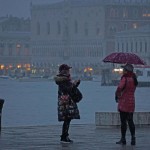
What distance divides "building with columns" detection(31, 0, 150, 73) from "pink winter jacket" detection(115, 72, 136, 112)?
351 feet

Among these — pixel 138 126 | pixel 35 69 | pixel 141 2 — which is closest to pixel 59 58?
pixel 35 69

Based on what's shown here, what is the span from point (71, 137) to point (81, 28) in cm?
11679

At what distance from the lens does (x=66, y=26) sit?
13075 centimetres

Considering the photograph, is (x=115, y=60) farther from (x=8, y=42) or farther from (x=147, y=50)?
(x=8, y=42)

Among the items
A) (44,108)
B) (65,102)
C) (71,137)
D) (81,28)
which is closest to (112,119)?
(71,137)

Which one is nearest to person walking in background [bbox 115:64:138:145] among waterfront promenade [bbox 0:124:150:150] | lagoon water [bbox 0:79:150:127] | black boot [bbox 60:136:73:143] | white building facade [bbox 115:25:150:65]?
waterfront promenade [bbox 0:124:150:150]

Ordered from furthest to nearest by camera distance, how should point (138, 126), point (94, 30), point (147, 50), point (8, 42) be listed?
1. point (8, 42)
2. point (94, 30)
3. point (147, 50)
4. point (138, 126)

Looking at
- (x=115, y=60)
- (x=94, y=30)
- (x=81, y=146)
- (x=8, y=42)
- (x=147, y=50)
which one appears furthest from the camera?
(x=8, y=42)

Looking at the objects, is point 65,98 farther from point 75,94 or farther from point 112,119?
point 112,119

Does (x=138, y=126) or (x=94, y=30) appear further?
(x=94, y=30)

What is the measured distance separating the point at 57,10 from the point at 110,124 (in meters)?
120

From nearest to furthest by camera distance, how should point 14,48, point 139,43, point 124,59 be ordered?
point 124,59 < point 139,43 < point 14,48

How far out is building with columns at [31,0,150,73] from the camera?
411 feet

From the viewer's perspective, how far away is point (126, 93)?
13.5 m
